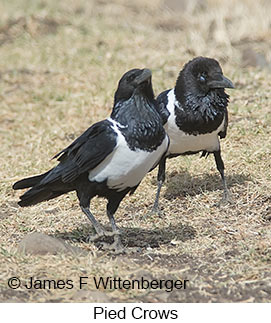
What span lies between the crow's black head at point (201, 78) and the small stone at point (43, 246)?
171 cm

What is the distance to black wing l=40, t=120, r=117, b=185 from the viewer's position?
4.25 meters

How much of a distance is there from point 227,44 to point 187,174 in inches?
162

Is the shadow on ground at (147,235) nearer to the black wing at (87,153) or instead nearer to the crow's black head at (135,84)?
the black wing at (87,153)

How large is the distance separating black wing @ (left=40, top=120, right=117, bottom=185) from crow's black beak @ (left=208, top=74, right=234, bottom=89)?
121 cm

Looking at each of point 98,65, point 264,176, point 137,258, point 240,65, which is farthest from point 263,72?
point 137,258

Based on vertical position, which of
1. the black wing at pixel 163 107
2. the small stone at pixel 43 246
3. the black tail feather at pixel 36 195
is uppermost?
the black wing at pixel 163 107

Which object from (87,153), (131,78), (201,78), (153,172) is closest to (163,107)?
(201,78)

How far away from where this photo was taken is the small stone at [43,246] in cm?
423

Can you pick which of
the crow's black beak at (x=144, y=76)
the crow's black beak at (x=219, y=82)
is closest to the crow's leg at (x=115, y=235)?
the crow's black beak at (x=144, y=76)

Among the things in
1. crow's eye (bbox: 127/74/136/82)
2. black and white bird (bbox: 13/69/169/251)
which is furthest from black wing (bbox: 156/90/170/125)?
crow's eye (bbox: 127/74/136/82)

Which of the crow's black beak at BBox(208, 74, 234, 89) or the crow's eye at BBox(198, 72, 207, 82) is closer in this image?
the crow's black beak at BBox(208, 74, 234, 89)

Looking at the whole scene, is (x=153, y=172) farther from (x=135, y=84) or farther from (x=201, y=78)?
(x=135, y=84)

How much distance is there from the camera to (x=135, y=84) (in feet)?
14.2

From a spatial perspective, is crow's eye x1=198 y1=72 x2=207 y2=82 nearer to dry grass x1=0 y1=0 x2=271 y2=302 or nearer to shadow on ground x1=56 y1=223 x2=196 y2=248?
dry grass x1=0 y1=0 x2=271 y2=302
